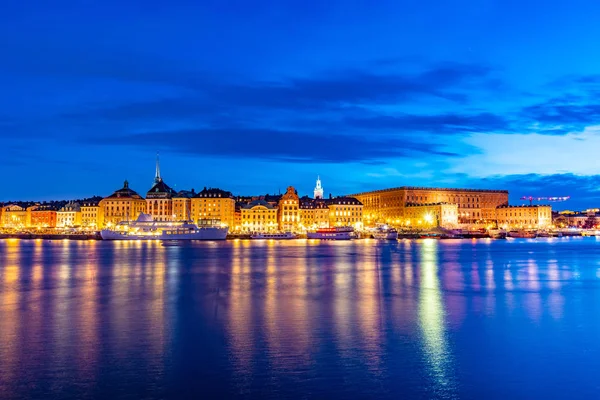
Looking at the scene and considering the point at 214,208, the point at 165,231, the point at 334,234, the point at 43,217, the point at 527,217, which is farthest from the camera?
the point at 527,217

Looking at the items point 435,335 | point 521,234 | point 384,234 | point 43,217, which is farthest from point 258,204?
point 435,335

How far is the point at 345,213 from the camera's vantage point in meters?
117

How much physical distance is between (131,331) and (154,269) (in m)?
19.8

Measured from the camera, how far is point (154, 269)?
34656mm

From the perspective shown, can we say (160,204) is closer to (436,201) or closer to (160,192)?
(160,192)

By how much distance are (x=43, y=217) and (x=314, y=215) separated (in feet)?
182

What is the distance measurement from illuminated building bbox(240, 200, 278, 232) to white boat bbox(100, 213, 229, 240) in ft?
51.0

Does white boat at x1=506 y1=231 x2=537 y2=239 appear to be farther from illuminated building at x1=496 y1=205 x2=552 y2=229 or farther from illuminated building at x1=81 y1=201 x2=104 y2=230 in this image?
illuminated building at x1=81 y1=201 x2=104 y2=230

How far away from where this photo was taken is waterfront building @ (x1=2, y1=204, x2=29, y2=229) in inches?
5039

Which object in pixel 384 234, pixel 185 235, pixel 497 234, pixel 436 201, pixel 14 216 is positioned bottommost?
pixel 497 234

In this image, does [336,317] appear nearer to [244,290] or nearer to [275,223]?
[244,290]

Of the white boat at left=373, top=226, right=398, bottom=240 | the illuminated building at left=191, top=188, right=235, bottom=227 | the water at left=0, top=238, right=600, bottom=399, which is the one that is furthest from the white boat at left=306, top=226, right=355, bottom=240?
the water at left=0, top=238, right=600, bottom=399

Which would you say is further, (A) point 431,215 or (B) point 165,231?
(A) point 431,215

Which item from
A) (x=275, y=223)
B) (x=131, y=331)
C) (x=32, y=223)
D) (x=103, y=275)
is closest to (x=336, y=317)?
(x=131, y=331)
